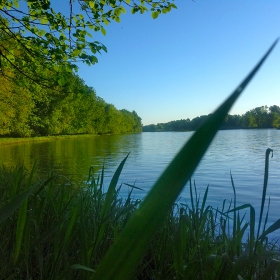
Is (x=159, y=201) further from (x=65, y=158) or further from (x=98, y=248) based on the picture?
(x=65, y=158)

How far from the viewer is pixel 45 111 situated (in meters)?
44.5

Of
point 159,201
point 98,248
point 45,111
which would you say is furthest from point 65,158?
point 45,111

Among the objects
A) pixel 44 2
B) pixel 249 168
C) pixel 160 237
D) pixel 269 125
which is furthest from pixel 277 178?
pixel 269 125

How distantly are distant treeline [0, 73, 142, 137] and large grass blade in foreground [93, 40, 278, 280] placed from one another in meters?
5.27

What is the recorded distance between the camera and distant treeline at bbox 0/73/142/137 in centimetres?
2766

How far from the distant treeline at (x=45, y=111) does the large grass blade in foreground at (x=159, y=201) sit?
17.3 ft

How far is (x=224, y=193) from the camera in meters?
9.05

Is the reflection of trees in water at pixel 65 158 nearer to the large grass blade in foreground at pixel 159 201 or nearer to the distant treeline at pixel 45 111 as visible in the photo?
the distant treeline at pixel 45 111

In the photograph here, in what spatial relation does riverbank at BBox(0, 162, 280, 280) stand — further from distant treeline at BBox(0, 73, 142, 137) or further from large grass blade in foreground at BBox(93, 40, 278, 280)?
distant treeline at BBox(0, 73, 142, 137)

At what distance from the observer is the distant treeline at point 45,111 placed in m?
27.7

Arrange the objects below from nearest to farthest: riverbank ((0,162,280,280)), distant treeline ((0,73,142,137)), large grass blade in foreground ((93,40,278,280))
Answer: large grass blade in foreground ((93,40,278,280)) → riverbank ((0,162,280,280)) → distant treeline ((0,73,142,137))

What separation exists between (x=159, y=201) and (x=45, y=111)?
4611 centimetres

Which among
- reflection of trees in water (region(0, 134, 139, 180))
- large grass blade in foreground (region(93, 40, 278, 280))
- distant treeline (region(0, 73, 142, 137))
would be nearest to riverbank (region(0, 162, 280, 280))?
large grass blade in foreground (region(93, 40, 278, 280))

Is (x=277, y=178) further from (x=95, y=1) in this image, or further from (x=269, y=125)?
(x=269, y=125)
